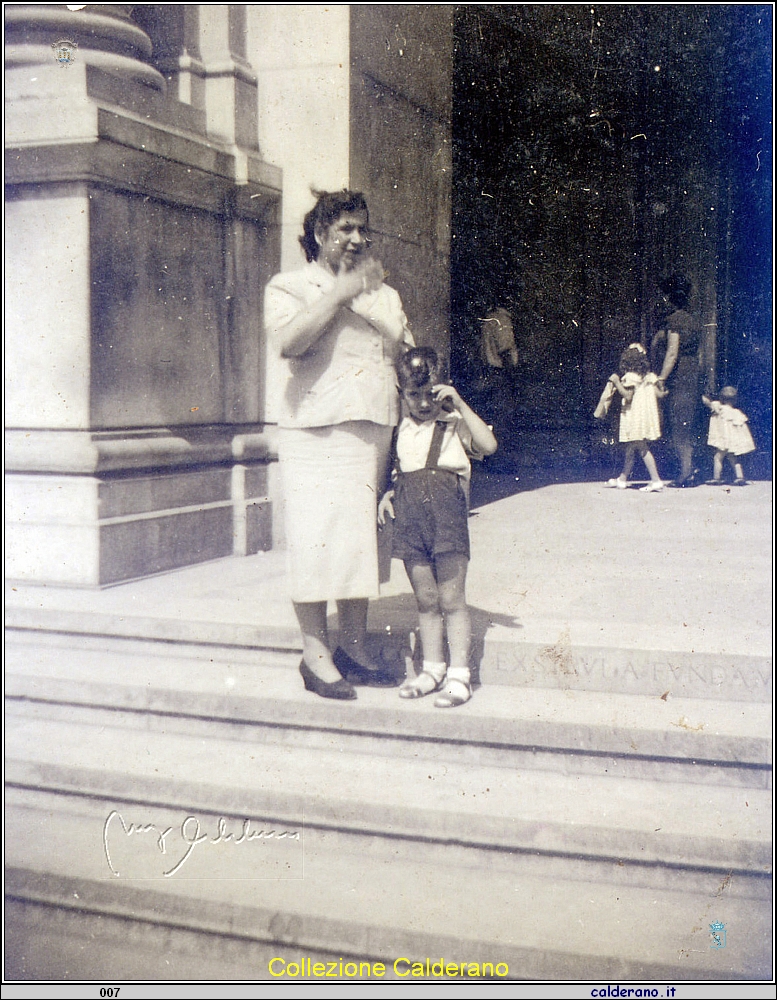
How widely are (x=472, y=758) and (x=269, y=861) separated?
0.84 metres

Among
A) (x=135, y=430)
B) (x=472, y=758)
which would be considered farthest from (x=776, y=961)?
(x=135, y=430)

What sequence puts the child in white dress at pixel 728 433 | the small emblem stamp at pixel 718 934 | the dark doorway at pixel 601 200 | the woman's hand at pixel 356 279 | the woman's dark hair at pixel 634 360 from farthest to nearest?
1. the dark doorway at pixel 601 200
2. the child in white dress at pixel 728 433
3. the woman's dark hair at pixel 634 360
4. the woman's hand at pixel 356 279
5. the small emblem stamp at pixel 718 934

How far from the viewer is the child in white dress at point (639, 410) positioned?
9109 mm

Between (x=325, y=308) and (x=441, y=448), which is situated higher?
(x=325, y=308)

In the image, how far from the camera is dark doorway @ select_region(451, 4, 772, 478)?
1336cm

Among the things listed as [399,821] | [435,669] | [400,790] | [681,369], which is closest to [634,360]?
[681,369]

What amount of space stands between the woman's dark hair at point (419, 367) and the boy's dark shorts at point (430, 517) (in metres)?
0.36

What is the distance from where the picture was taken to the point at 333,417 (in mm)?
3684

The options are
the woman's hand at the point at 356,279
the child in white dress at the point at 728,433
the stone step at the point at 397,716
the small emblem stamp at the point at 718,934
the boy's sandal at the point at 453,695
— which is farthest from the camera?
the child in white dress at the point at 728,433

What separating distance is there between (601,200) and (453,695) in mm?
12505

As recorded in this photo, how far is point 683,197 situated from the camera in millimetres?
14336

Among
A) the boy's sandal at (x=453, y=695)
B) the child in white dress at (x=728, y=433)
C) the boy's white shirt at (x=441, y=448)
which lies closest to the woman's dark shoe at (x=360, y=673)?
the boy's sandal at (x=453, y=695)
